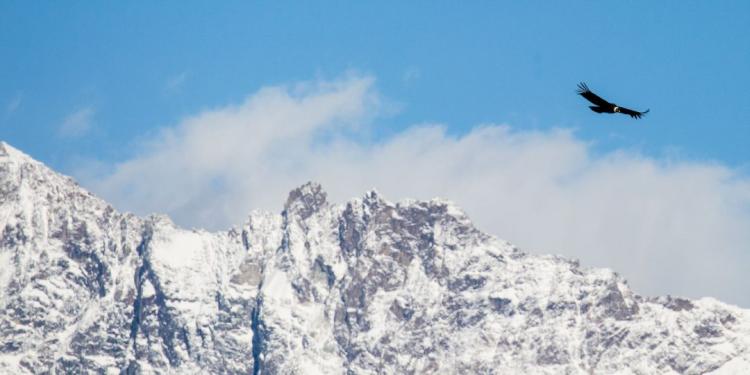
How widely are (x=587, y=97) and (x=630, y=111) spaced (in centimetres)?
236

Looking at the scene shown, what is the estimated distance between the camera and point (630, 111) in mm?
100125

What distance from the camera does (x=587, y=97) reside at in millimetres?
Result: 99438
